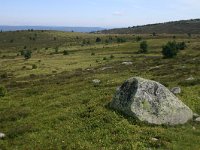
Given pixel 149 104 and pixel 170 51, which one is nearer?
pixel 149 104

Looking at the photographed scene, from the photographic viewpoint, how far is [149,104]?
24.7 meters

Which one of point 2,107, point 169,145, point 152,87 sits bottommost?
point 2,107

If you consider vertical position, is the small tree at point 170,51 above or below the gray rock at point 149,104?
below

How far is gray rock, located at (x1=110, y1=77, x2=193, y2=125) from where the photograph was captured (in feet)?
80.0

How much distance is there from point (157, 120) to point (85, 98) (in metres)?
10.5

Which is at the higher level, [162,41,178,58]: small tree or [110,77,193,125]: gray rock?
[110,77,193,125]: gray rock

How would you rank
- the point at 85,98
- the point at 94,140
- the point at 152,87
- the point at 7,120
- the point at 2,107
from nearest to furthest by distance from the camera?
the point at 94,140
the point at 152,87
the point at 7,120
the point at 85,98
the point at 2,107

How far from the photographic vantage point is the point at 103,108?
26672mm

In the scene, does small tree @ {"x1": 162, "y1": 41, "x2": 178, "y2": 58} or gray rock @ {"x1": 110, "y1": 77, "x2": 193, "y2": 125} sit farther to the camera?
small tree @ {"x1": 162, "y1": 41, "x2": 178, "y2": 58}

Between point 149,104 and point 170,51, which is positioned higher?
point 149,104

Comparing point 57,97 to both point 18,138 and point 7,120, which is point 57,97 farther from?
point 18,138

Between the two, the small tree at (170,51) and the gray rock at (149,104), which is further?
the small tree at (170,51)

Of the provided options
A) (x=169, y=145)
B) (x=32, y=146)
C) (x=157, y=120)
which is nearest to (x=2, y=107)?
(x=32, y=146)

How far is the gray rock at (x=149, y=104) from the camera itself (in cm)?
2439
